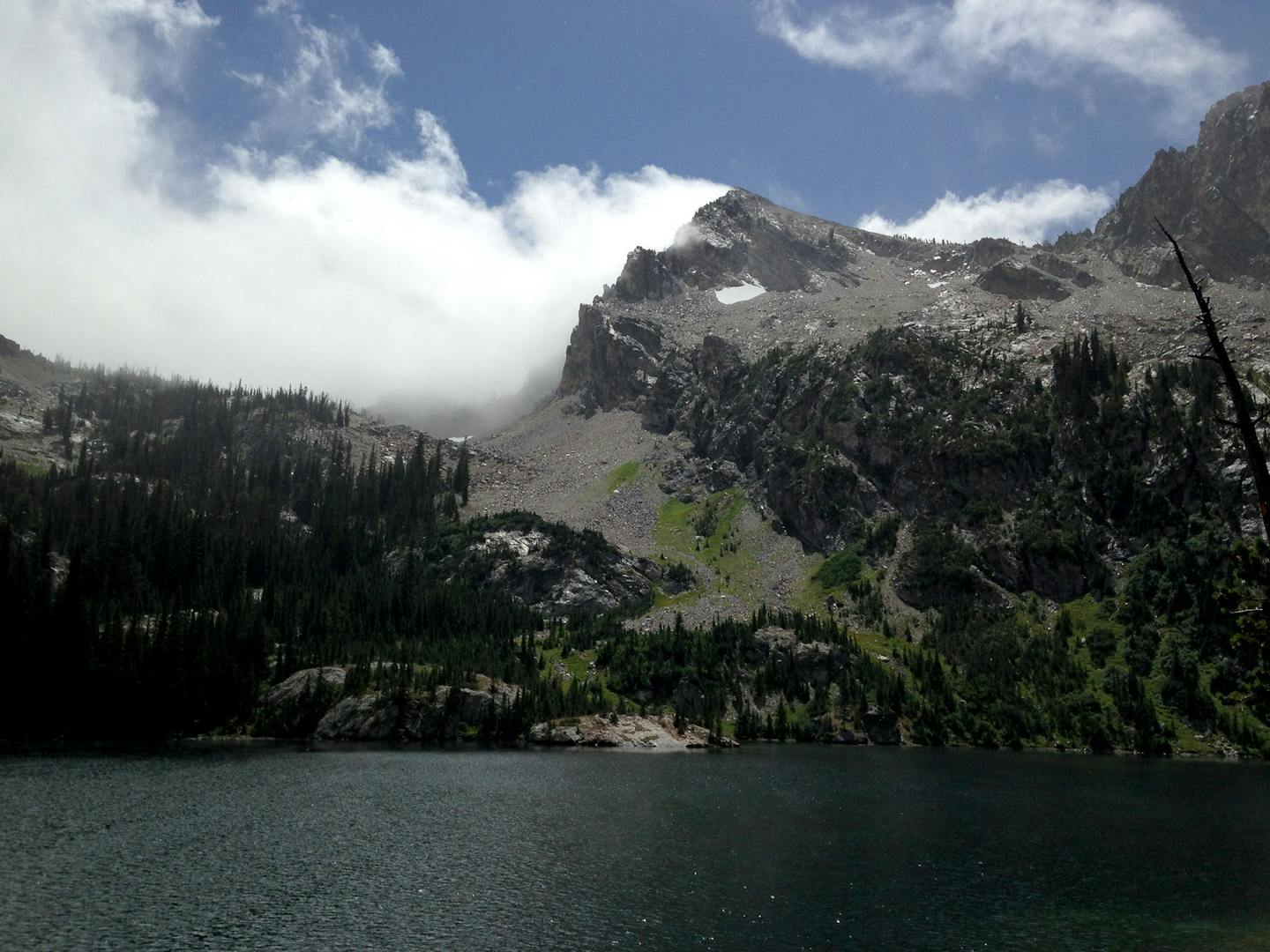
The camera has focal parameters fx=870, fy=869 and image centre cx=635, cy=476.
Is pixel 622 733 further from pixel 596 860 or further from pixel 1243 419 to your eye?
pixel 1243 419

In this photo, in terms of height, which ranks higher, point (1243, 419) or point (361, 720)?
point (1243, 419)

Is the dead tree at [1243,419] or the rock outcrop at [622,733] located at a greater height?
the dead tree at [1243,419]

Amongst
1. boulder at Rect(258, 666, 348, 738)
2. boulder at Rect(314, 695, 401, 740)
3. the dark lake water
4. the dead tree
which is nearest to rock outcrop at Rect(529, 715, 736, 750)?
boulder at Rect(314, 695, 401, 740)

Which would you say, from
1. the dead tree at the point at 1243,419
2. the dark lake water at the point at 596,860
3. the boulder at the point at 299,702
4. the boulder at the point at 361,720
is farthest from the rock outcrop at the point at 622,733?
the dead tree at the point at 1243,419

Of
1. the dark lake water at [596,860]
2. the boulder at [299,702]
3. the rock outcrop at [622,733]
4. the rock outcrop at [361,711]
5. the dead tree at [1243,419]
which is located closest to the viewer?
the dead tree at [1243,419]

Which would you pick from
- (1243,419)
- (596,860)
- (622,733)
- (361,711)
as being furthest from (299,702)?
(1243,419)

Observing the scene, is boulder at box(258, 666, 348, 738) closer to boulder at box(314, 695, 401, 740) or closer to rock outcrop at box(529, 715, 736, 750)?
boulder at box(314, 695, 401, 740)

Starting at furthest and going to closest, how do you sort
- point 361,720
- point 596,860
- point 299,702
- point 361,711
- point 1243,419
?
point 361,711 < point 299,702 < point 361,720 < point 596,860 < point 1243,419

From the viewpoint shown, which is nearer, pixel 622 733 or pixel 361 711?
pixel 361 711

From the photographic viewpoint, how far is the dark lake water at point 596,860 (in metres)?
50.8

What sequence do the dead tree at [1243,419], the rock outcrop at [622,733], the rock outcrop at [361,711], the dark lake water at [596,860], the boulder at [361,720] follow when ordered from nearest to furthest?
the dead tree at [1243,419], the dark lake water at [596,860], the boulder at [361,720], the rock outcrop at [361,711], the rock outcrop at [622,733]

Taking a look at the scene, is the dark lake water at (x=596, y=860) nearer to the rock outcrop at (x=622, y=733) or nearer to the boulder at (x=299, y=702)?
the boulder at (x=299, y=702)

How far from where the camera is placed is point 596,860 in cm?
6800

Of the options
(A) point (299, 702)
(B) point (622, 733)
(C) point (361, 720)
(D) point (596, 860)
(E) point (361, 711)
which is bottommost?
(B) point (622, 733)
